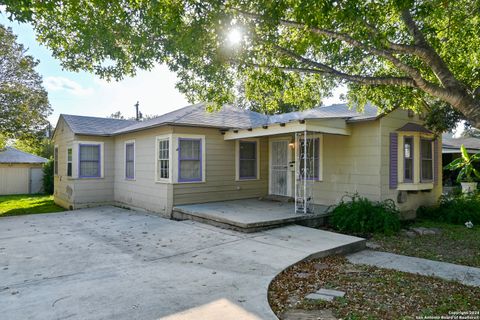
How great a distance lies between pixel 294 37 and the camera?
23.0 ft

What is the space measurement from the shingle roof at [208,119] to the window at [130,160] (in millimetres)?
624

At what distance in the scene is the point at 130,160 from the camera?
460 inches

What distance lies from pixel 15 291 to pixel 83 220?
5679mm

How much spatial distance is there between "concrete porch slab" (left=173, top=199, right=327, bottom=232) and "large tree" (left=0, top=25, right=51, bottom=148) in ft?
45.4

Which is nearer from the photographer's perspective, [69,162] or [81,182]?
[81,182]

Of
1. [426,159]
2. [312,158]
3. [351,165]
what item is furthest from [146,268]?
[426,159]

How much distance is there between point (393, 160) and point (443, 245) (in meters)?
2.63

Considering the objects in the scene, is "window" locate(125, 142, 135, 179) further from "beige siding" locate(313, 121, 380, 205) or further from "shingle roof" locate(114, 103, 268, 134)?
"beige siding" locate(313, 121, 380, 205)

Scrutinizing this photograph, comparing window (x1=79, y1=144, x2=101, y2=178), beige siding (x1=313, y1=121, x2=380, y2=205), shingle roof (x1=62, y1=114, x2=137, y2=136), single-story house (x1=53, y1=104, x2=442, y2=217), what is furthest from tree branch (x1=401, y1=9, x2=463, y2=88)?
window (x1=79, y1=144, x2=101, y2=178)

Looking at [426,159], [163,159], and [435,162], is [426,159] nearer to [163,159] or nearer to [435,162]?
[435,162]

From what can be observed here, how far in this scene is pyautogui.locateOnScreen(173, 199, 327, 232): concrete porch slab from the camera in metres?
7.16

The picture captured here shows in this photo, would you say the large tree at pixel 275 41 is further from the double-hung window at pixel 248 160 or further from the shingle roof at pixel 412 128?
the double-hung window at pixel 248 160

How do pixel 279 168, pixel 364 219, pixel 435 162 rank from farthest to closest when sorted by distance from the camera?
pixel 279 168 < pixel 435 162 < pixel 364 219

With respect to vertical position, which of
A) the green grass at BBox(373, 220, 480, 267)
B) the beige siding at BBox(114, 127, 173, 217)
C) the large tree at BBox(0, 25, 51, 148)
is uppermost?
the large tree at BBox(0, 25, 51, 148)
